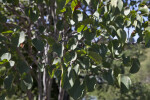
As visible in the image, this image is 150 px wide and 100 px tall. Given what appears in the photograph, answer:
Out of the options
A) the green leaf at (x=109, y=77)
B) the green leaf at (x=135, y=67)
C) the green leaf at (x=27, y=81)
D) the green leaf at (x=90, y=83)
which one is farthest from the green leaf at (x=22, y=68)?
the green leaf at (x=135, y=67)

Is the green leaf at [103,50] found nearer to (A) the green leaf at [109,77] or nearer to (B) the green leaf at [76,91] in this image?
(A) the green leaf at [109,77]

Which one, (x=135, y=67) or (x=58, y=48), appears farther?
(x=135, y=67)

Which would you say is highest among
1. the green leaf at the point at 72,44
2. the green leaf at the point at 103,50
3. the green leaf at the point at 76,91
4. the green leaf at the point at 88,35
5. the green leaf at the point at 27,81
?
the green leaf at the point at 88,35

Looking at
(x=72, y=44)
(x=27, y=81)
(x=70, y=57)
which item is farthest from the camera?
(x=27, y=81)

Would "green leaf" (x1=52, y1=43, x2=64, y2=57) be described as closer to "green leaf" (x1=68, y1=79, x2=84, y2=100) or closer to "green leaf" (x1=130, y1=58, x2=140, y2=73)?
"green leaf" (x1=68, y1=79, x2=84, y2=100)

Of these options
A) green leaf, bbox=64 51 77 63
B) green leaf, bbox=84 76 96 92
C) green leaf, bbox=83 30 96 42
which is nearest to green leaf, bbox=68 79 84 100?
green leaf, bbox=84 76 96 92

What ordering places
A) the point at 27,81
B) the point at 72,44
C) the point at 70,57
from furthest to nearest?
1. the point at 27,81
2. the point at 72,44
3. the point at 70,57

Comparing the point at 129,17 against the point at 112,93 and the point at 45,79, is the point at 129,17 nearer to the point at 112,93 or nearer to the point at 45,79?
the point at 45,79

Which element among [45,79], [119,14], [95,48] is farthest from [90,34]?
[45,79]

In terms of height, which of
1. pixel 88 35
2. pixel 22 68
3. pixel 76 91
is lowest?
pixel 76 91

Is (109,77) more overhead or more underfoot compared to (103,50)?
more underfoot

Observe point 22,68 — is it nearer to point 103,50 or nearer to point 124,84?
point 103,50

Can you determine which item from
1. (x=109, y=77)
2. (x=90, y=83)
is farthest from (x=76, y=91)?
(x=109, y=77)

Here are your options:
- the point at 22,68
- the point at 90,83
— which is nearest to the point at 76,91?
the point at 90,83
